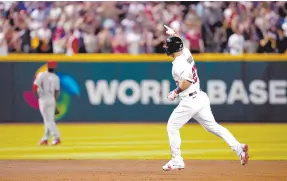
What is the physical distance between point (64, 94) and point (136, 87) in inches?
77.6

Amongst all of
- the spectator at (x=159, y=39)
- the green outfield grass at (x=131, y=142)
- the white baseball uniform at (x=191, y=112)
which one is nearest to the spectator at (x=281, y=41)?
the green outfield grass at (x=131, y=142)

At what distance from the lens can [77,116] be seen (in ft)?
68.1

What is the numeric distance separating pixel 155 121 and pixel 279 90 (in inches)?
137

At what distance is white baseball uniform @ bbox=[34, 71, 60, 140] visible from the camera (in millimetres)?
15711

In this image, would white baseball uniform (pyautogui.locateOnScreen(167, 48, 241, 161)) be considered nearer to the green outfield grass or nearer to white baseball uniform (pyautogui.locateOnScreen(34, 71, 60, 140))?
the green outfield grass

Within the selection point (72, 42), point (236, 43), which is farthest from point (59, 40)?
point (236, 43)

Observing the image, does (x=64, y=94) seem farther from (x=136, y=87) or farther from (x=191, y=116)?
(x=191, y=116)

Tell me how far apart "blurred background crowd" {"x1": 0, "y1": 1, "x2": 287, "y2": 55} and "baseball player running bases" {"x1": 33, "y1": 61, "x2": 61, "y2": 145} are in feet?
15.6

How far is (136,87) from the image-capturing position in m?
20.7

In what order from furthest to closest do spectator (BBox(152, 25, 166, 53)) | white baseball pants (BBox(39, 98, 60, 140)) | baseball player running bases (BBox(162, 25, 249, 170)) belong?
spectator (BBox(152, 25, 166, 53)), white baseball pants (BBox(39, 98, 60, 140)), baseball player running bases (BBox(162, 25, 249, 170))

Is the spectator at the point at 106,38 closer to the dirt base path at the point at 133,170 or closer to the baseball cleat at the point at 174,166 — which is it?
the dirt base path at the point at 133,170

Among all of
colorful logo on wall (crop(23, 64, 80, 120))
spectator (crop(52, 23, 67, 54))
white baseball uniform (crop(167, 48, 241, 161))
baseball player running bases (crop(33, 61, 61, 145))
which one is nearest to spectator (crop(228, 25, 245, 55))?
colorful logo on wall (crop(23, 64, 80, 120))

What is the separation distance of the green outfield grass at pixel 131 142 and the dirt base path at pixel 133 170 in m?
1.16

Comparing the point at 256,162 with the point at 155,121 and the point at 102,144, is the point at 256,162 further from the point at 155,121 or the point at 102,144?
the point at 155,121
